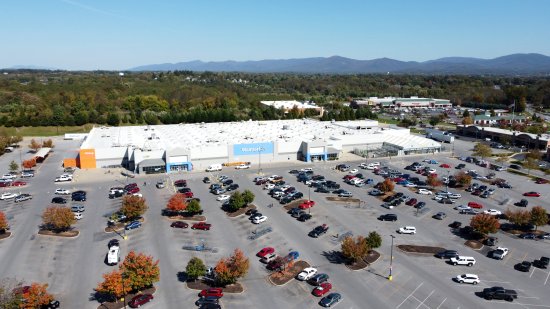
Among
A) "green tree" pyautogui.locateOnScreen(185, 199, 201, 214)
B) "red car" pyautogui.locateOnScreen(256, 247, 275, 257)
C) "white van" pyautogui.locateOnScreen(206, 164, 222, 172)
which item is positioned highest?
"green tree" pyautogui.locateOnScreen(185, 199, 201, 214)

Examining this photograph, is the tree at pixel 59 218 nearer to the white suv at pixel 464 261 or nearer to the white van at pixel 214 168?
the white van at pixel 214 168

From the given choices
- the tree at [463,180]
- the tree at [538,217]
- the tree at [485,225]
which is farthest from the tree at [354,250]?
the tree at [463,180]

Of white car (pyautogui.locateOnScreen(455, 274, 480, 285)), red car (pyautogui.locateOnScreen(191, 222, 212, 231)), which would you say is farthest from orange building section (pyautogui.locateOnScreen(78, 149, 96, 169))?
white car (pyautogui.locateOnScreen(455, 274, 480, 285))

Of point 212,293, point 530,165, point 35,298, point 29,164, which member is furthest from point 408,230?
point 29,164

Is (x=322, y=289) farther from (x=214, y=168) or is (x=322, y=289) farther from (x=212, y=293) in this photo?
(x=214, y=168)

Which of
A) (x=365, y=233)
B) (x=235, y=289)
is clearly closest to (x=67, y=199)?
(x=235, y=289)

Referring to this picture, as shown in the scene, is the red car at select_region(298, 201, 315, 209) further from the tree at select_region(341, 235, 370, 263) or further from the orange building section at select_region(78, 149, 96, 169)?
the orange building section at select_region(78, 149, 96, 169)

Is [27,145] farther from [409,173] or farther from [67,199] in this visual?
[409,173]
